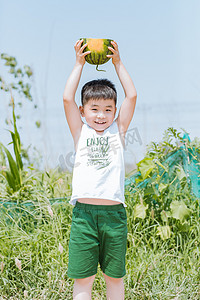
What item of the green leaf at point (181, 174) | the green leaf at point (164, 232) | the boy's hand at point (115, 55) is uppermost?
the boy's hand at point (115, 55)

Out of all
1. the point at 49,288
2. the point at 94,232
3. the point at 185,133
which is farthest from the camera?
the point at 185,133

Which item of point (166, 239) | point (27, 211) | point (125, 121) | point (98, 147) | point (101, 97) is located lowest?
point (166, 239)

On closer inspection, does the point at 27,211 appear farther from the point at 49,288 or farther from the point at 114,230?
the point at 114,230

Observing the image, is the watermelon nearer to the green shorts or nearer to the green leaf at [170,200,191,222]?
the green shorts

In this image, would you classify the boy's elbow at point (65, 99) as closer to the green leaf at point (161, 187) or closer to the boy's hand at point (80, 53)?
the boy's hand at point (80, 53)

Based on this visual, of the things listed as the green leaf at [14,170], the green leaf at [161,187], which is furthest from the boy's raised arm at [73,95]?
the green leaf at [14,170]

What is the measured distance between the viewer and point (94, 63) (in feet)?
7.15

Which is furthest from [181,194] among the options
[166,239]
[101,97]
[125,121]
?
[101,97]

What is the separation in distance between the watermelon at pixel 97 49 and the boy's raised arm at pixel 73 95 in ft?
0.10

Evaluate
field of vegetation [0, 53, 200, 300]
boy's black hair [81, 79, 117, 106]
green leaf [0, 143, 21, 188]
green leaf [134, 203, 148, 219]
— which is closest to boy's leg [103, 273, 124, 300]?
field of vegetation [0, 53, 200, 300]

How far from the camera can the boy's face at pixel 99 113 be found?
208cm

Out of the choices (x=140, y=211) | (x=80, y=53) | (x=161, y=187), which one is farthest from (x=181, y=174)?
(x=80, y=53)

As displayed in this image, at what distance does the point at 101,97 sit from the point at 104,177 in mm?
465

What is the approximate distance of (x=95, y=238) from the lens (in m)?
2.02
